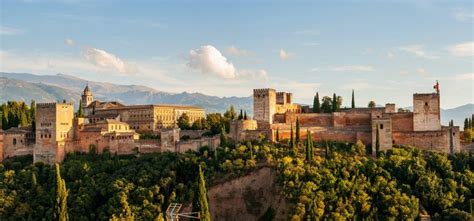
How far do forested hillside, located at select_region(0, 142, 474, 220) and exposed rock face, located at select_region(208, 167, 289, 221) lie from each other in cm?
75

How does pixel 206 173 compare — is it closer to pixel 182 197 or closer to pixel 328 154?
pixel 182 197

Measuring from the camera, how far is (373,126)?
4934cm

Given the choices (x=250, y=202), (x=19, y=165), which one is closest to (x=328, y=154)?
(x=250, y=202)

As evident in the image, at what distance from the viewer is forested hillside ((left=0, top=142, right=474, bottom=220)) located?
1692 inches

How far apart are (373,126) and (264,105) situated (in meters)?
11.3

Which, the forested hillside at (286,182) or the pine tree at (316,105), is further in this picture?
the pine tree at (316,105)

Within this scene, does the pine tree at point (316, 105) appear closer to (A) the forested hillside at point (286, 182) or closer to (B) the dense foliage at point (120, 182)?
(A) the forested hillside at point (286, 182)

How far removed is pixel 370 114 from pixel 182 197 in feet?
60.2

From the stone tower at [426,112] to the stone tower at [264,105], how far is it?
13.1m

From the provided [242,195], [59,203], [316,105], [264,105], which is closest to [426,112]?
[316,105]

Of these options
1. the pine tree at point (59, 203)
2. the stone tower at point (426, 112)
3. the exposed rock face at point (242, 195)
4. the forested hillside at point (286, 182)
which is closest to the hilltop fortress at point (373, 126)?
the stone tower at point (426, 112)

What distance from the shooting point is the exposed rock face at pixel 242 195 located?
47.1 meters

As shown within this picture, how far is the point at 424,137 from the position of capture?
4981 centimetres

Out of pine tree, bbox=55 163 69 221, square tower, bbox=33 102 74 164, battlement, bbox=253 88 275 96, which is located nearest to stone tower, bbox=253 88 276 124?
battlement, bbox=253 88 275 96
